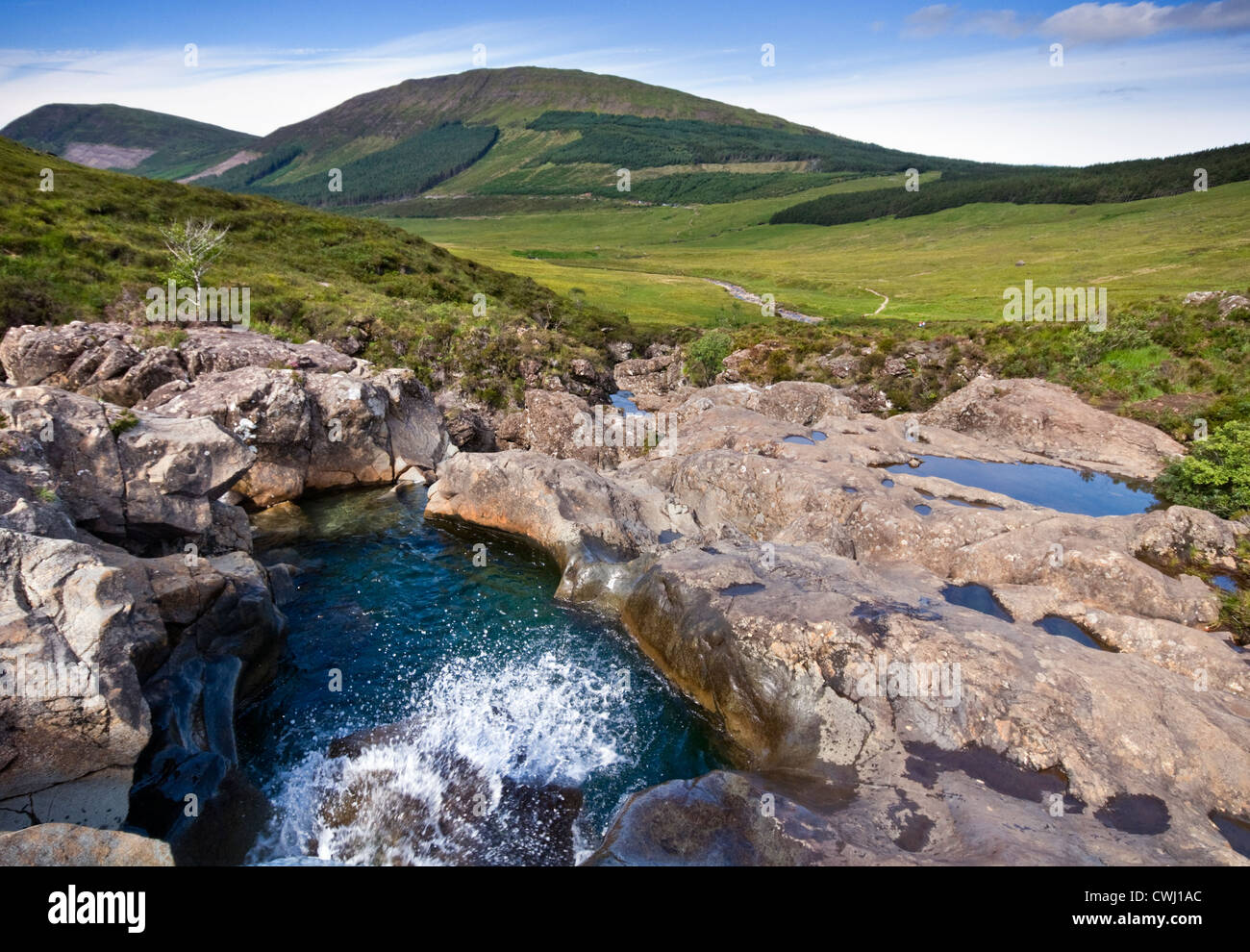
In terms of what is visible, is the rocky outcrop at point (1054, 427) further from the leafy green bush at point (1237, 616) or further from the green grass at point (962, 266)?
the green grass at point (962, 266)

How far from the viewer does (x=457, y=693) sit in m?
18.6

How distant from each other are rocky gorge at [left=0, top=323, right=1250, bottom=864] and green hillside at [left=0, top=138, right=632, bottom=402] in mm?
17029

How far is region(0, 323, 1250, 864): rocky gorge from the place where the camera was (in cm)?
1153

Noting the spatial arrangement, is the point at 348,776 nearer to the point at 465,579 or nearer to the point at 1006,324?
the point at 465,579

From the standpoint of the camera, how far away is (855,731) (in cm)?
1450

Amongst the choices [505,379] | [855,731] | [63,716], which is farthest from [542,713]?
[505,379]

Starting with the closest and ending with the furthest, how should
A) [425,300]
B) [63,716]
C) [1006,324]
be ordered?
[63,716] < [1006,324] < [425,300]

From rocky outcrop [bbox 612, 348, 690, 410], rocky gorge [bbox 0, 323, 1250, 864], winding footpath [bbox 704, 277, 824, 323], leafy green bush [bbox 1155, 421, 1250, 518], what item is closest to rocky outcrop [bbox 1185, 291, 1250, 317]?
rocky gorge [bbox 0, 323, 1250, 864]

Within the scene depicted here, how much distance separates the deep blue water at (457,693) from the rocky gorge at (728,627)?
2.62 feet

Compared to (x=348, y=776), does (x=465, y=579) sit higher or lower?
higher

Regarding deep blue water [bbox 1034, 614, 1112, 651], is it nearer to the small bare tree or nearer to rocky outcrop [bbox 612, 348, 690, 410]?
rocky outcrop [bbox 612, 348, 690, 410]

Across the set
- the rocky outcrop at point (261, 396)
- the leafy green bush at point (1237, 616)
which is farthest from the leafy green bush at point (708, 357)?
the leafy green bush at point (1237, 616)

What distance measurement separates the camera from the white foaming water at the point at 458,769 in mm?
13773
